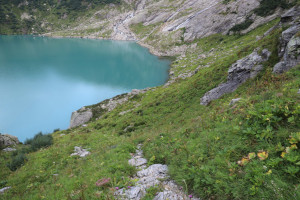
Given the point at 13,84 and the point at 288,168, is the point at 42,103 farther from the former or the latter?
the point at 288,168

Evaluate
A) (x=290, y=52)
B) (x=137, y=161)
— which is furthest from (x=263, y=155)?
(x=290, y=52)

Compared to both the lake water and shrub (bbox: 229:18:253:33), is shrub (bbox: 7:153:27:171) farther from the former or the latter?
shrub (bbox: 229:18:253:33)

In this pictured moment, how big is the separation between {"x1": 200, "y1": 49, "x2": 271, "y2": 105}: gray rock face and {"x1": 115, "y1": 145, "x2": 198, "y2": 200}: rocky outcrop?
37.7 feet

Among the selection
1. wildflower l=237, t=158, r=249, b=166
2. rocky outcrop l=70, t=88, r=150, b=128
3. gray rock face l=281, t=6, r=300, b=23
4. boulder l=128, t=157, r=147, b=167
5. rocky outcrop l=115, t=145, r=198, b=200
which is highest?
gray rock face l=281, t=6, r=300, b=23

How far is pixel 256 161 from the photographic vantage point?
4.62m

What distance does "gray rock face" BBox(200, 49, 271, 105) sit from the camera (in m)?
15.5

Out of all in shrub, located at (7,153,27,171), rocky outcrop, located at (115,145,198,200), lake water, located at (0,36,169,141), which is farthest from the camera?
lake water, located at (0,36,169,141)

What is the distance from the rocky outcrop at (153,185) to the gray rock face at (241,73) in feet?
37.7

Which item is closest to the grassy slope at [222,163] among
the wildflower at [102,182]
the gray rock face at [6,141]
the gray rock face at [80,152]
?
the wildflower at [102,182]

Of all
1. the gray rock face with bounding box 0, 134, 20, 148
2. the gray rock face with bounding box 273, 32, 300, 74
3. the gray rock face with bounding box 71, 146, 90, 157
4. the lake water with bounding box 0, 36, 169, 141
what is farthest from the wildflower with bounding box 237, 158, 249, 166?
the lake water with bounding box 0, 36, 169, 141

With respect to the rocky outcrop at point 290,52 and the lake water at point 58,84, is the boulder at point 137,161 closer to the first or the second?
the rocky outcrop at point 290,52

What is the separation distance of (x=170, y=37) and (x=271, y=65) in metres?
86.0

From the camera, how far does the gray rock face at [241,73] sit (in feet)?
50.8

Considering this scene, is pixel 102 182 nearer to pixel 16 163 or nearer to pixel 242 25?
pixel 16 163
